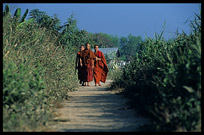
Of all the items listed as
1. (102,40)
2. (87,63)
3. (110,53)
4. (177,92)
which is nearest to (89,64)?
(87,63)

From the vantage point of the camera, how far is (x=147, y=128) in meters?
7.68

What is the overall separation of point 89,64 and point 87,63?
11 cm

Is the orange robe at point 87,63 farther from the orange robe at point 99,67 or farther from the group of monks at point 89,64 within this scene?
the orange robe at point 99,67

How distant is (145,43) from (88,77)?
5399 millimetres

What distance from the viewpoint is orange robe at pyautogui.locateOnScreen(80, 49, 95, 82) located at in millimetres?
18656

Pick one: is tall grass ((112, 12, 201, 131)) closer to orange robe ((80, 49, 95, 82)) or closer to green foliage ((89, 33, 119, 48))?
orange robe ((80, 49, 95, 82))

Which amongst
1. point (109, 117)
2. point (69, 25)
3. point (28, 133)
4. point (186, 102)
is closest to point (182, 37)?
point (109, 117)

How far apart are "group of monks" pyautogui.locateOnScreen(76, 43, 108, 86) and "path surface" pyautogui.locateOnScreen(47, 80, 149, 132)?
6.26m

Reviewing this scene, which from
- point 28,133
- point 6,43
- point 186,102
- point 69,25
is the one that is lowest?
point 28,133

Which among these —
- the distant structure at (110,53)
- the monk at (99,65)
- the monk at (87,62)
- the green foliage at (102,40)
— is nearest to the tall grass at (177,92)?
the monk at (87,62)

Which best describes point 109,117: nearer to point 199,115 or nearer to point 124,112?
point 124,112

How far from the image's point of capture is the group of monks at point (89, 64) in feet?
61.3

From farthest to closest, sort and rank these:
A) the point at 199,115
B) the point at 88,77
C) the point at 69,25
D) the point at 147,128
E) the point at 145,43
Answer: the point at 69,25
the point at 88,77
the point at 145,43
the point at 147,128
the point at 199,115

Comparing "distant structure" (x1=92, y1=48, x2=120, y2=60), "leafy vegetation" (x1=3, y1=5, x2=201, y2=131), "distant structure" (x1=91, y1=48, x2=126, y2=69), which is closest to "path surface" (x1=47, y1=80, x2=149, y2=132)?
"leafy vegetation" (x1=3, y1=5, x2=201, y2=131)
